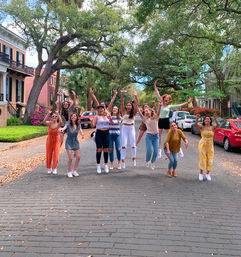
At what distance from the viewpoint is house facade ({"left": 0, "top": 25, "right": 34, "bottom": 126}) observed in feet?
99.6

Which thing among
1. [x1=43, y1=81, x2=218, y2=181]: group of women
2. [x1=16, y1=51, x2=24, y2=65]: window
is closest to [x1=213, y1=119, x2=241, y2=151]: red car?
[x1=43, y1=81, x2=218, y2=181]: group of women

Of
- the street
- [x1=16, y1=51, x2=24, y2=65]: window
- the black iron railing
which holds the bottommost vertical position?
the street

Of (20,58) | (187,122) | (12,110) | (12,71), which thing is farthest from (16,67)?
(187,122)

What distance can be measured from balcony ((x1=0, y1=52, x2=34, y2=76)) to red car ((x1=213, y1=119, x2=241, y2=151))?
81.2 ft

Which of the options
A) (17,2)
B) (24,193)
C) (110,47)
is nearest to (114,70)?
(110,47)

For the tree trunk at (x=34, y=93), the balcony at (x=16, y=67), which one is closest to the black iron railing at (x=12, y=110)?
the balcony at (x=16, y=67)

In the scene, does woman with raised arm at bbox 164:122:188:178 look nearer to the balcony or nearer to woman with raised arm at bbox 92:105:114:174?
woman with raised arm at bbox 92:105:114:174

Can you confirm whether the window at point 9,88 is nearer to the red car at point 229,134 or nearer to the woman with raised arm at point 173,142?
the red car at point 229,134

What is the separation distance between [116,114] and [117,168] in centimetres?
156

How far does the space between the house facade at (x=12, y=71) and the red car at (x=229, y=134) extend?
2280cm

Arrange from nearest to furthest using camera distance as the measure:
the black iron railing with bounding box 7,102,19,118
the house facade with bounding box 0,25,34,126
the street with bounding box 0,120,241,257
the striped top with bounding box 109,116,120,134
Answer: the street with bounding box 0,120,241,257
the striped top with bounding box 109,116,120,134
the house facade with bounding box 0,25,34,126
the black iron railing with bounding box 7,102,19,118

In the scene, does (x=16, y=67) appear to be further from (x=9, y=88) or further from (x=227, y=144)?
(x=227, y=144)

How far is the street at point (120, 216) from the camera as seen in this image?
133 inches

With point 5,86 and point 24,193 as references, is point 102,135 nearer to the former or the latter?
point 24,193
